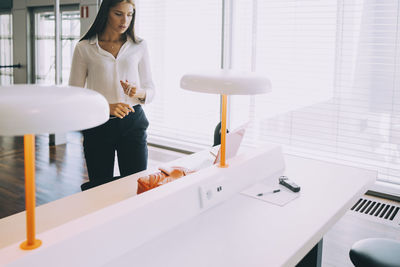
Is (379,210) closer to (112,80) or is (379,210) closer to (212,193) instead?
(212,193)

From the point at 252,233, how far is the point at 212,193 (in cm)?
27

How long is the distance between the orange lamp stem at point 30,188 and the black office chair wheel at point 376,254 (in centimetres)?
116

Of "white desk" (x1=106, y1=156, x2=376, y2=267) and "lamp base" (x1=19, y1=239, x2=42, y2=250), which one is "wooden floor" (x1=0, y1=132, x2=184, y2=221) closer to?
"white desk" (x1=106, y1=156, x2=376, y2=267)

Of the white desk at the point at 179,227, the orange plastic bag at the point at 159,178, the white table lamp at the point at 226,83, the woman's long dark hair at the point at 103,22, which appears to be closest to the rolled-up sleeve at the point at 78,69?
the woman's long dark hair at the point at 103,22

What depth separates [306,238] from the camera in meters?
1.41

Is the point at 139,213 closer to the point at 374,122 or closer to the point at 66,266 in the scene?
the point at 66,266

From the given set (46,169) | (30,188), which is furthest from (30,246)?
(46,169)

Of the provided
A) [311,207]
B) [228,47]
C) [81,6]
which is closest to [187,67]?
[228,47]

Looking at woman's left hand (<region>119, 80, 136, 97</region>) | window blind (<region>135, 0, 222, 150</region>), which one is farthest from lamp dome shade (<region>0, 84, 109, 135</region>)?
window blind (<region>135, 0, 222, 150</region>)

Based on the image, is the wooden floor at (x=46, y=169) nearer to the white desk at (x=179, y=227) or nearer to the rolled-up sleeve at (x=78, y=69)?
the rolled-up sleeve at (x=78, y=69)

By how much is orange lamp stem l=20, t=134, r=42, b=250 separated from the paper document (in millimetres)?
985

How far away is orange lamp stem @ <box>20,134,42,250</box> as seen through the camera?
3.14ft

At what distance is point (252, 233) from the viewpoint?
1.43m

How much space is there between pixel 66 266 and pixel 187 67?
4203mm
